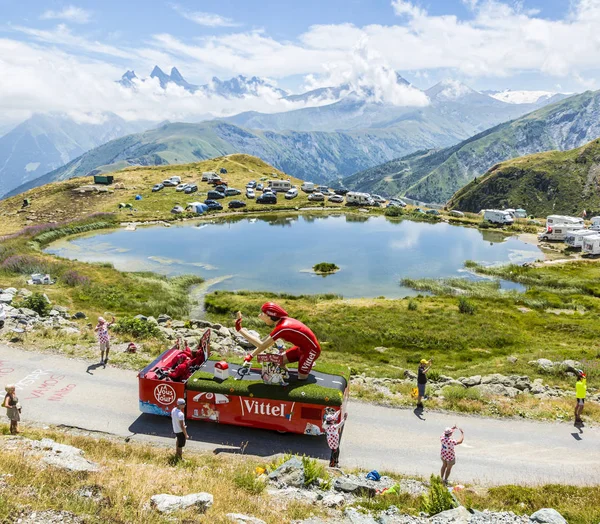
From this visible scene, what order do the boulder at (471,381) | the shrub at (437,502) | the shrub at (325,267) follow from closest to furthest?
1. the shrub at (437,502)
2. the boulder at (471,381)
3. the shrub at (325,267)

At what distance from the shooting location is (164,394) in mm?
19422

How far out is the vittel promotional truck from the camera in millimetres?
18203

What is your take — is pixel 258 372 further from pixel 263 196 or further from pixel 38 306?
pixel 263 196

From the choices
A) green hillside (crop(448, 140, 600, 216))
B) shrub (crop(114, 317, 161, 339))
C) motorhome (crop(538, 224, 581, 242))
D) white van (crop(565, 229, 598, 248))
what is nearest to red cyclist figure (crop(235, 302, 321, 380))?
shrub (crop(114, 317, 161, 339))

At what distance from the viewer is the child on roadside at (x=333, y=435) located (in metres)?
16.8

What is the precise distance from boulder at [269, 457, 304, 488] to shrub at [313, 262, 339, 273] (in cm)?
4683

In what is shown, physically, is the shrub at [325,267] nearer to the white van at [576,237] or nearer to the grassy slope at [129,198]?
the white van at [576,237]

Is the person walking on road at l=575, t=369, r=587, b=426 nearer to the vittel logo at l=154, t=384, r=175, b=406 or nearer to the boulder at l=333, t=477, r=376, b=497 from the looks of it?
the boulder at l=333, t=477, r=376, b=497

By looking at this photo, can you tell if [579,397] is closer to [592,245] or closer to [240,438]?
[240,438]

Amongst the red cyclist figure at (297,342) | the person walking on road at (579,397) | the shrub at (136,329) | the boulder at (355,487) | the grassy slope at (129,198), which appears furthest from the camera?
the grassy slope at (129,198)

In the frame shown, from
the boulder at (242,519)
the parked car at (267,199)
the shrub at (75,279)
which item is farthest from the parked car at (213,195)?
the boulder at (242,519)

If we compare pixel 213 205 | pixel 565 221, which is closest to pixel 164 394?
pixel 213 205

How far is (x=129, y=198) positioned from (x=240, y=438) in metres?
106

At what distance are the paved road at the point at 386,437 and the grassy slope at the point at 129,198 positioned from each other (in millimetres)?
74304
